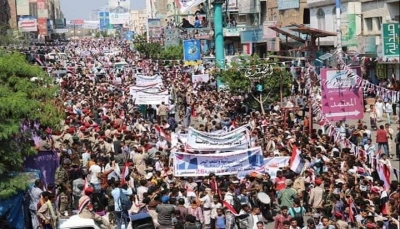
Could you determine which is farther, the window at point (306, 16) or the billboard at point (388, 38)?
the window at point (306, 16)

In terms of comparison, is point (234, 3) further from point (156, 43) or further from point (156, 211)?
point (156, 211)

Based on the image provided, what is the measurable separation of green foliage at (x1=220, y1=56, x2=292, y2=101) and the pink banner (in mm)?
13001

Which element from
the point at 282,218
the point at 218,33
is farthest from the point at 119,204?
the point at 218,33

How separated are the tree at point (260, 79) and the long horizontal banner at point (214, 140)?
42.3 feet

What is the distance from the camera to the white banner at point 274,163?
18.8 metres

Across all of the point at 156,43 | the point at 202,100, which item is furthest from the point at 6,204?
the point at 156,43

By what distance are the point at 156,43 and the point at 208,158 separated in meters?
69.7

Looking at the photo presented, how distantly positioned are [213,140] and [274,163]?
1.90 meters

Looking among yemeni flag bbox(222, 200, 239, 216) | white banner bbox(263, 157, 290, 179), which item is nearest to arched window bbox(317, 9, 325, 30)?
white banner bbox(263, 157, 290, 179)

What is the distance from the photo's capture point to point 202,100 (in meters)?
36.5

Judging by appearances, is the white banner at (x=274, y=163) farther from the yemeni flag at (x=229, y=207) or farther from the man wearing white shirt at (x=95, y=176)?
the man wearing white shirt at (x=95, y=176)

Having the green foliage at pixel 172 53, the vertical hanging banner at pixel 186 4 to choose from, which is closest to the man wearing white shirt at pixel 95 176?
the vertical hanging banner at pixel 186 4

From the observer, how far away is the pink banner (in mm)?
20156

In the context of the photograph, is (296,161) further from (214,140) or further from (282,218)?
(282,218)
